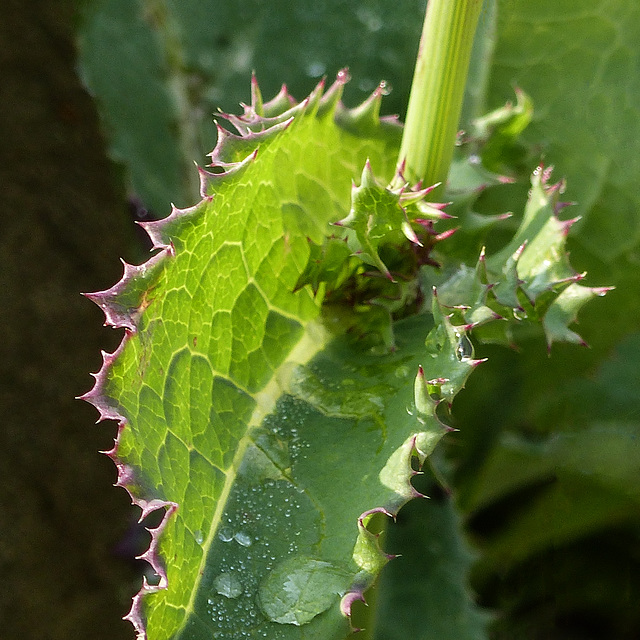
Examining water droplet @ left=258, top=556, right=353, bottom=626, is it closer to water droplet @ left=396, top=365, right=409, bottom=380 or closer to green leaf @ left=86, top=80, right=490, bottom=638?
green leaf @ left=86, top=80, right=490, bottom=638

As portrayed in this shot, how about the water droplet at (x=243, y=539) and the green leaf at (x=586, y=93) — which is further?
the green leaf at (x=586, y=93)

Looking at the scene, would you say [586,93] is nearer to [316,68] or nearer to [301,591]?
[316,68]

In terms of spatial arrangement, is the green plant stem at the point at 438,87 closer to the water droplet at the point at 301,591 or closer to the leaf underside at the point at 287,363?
the leaf underside at the point at 287,363

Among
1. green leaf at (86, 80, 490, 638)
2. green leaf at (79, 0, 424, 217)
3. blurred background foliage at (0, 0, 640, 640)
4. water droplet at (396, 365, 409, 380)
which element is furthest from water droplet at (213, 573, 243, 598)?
green leaf at (79, 0, 424, 217)

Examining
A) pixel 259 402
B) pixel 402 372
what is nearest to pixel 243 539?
pixel 259 402

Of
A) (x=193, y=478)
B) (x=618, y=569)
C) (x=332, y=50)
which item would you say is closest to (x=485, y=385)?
(x=618, y=569)

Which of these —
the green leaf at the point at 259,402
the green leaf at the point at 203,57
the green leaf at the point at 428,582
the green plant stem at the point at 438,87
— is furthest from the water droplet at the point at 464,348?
the green leaf at the point at 203,57

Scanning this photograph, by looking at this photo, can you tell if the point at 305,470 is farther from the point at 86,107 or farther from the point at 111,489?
the point at 86,107
